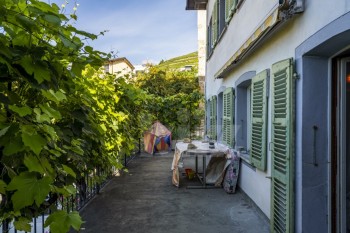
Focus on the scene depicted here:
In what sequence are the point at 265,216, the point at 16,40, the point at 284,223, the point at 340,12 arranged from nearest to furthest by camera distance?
the point at 16,40, the point at 340,12, the point at 284,223, the point at 265,216

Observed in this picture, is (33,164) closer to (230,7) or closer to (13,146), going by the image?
(13,146)

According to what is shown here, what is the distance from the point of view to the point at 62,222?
1.27 m

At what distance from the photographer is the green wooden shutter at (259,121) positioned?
15.9ft

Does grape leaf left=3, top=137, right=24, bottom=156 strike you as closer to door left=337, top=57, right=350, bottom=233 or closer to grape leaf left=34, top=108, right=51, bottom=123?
grape leaf left=34, top=108, right=51, bottom=123

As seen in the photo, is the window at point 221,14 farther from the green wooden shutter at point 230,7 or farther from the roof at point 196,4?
the roof at point 196,4

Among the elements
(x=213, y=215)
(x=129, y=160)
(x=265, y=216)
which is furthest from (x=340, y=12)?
(x=129, y=160)

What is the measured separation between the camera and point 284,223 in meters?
3.83

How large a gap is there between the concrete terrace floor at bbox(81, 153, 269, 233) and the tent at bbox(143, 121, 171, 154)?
5455mm

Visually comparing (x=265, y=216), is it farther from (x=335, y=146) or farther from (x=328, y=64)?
(x=328, y=64)

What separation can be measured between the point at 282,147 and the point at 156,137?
31.7 feet

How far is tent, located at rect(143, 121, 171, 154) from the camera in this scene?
13.4 meters

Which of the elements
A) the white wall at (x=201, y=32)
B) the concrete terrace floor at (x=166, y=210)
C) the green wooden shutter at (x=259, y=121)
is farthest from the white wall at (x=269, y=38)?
the white wall at (x=201, y=32)

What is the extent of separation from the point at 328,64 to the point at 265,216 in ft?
7.68

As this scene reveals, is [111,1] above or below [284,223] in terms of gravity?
above
